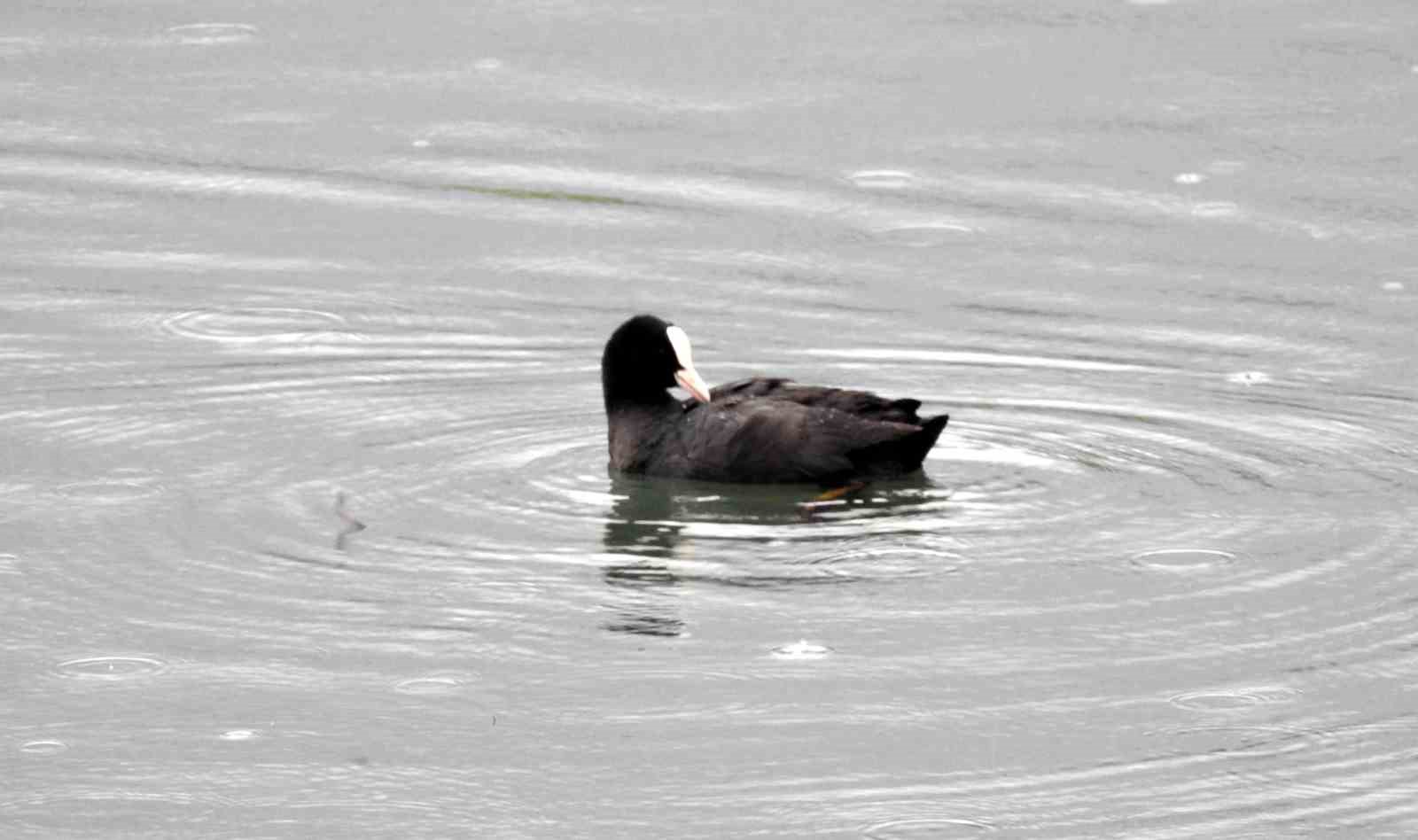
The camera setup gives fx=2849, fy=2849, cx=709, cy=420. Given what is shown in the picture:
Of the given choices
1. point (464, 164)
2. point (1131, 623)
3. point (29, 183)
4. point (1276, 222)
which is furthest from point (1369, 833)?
point (29, 183)

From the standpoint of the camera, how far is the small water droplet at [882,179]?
12.9 metres

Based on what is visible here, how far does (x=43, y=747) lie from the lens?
697 centimetres

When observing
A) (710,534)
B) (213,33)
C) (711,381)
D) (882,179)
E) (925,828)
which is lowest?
(925,828)

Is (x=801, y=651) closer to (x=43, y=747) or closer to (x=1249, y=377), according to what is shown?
(x=43, y=747)

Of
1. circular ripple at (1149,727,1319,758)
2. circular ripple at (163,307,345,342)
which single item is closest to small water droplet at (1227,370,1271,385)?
circular ripple at (163,307,345,342)

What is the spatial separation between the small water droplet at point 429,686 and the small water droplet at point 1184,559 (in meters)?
2.20

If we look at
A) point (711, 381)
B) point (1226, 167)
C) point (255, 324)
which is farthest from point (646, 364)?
point (1226, 167)

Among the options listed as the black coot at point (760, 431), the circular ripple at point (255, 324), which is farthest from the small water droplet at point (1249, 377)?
the circular ripple at point (255, 324)

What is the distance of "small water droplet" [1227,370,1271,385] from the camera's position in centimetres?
1050

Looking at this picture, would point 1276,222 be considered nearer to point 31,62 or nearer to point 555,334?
point 555,334

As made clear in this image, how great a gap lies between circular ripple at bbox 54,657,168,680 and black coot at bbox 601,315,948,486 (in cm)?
257

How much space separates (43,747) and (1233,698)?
2959 mm

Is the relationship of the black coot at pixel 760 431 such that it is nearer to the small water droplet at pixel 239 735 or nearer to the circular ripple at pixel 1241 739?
the circular ripple at pixel 1241 739

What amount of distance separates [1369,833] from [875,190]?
692cm
